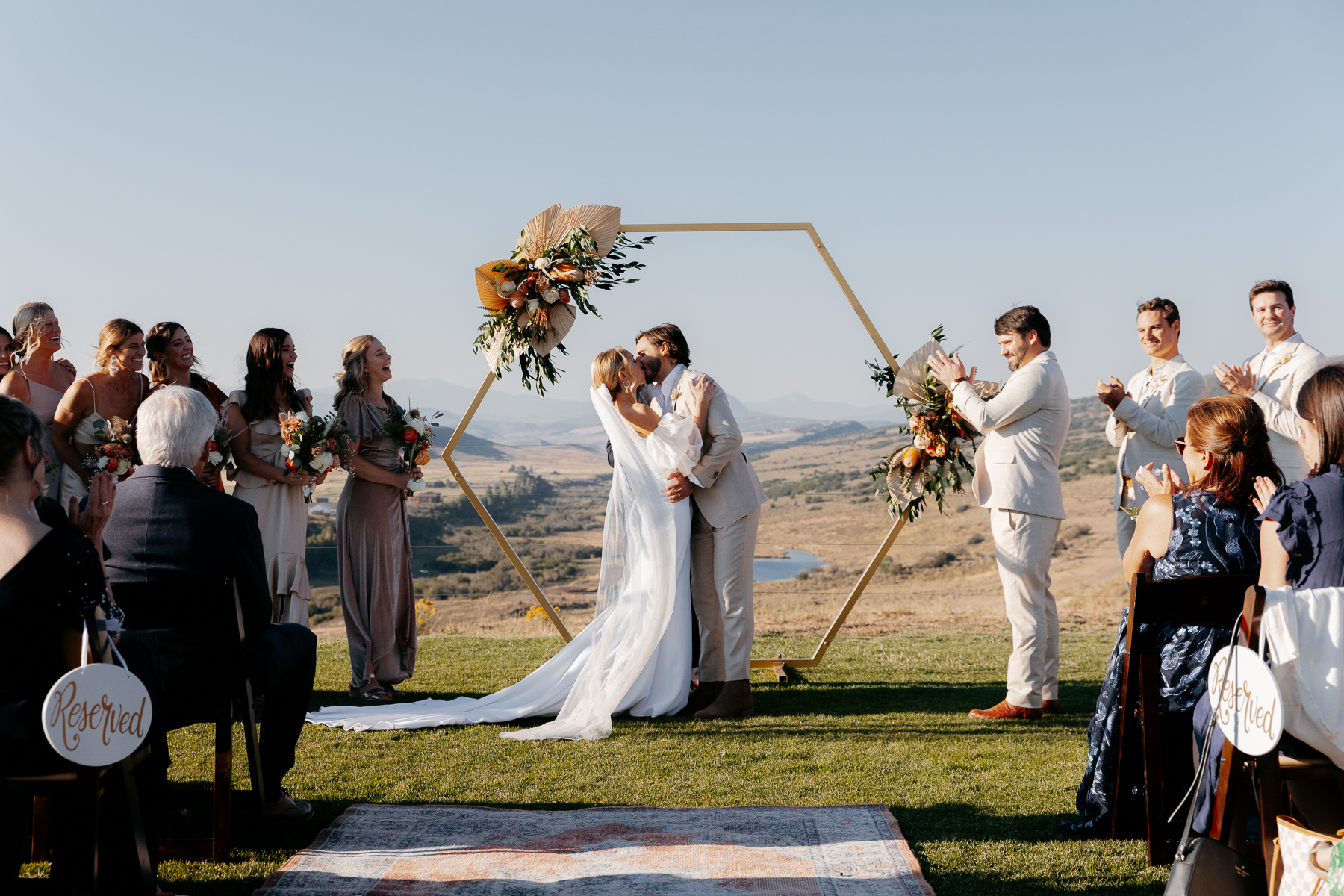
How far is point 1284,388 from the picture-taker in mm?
5859

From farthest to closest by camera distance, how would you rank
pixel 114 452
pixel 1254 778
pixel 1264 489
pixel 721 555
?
pixel 721 555
pixel 114 452
pixel 1264 489
pixel 1254 778

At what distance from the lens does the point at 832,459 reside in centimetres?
4728

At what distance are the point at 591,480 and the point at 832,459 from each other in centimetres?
1290

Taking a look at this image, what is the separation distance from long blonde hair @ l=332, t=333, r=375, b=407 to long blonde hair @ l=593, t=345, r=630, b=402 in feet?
5.08

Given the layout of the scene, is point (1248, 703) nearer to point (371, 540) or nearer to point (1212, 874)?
point (1212, 874)

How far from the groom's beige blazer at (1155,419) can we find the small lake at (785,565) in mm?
24409

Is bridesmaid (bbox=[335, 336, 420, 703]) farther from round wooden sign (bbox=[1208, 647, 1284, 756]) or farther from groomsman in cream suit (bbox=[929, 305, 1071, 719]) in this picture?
round wooden sign (bbox=[1208, 647, 1284, 756])

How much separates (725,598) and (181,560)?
10.6 ft

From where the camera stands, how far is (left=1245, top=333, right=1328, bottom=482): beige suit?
5758 millimetres

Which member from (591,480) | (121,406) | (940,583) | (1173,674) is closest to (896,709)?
(1173,674)

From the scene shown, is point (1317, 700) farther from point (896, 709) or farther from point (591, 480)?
point (591, 480)

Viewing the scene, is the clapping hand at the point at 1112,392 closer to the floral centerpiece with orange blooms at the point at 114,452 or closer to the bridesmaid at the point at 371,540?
the bridesmaid at the point at 371,540

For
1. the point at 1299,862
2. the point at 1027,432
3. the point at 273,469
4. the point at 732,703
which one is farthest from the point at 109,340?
the point at 1299,862

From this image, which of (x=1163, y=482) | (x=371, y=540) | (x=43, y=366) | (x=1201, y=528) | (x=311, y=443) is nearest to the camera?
(x=1201, y=528)
